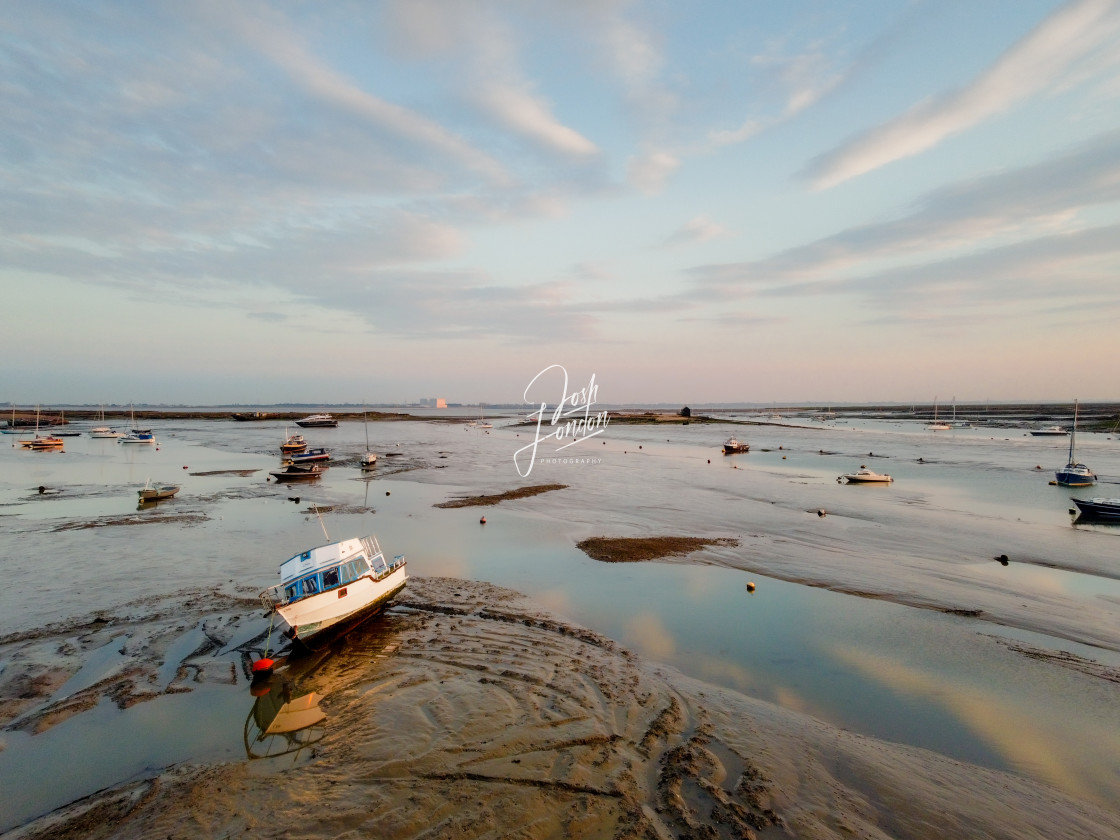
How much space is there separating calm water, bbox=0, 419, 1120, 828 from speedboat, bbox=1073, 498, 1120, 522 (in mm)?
1481

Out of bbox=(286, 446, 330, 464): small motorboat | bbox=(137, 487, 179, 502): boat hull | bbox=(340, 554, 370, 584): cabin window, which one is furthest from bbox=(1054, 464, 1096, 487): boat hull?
bbox=(137, 487, 179, 502): boat hull

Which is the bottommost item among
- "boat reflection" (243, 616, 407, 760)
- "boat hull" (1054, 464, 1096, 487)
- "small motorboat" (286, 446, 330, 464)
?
"boat reflection" (243, 616, 407, 760)

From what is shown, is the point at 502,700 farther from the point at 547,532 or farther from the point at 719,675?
the point at 547,532

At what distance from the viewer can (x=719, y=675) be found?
49.8 feet

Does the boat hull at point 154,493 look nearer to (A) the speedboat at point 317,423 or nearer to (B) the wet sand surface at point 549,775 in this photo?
(B) the wet sand surface at point 549,775

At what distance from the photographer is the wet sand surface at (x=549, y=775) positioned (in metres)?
9.34

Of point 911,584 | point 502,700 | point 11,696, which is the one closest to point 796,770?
point 502,700

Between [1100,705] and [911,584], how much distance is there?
920 centimetres

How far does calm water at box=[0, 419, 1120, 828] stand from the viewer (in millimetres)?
12344

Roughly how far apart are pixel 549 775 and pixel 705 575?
50.2ft

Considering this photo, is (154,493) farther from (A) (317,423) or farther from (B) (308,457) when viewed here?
(A) (317,423)

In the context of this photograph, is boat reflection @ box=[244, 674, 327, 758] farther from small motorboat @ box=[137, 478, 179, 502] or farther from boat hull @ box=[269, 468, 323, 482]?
boat hull @ box=[269, 468, 323, 482]

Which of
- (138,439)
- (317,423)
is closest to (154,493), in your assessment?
(138,439)

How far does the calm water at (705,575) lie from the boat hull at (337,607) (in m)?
2.23
